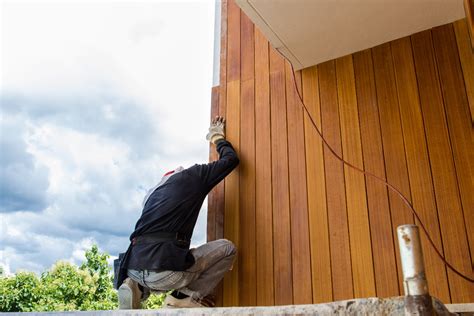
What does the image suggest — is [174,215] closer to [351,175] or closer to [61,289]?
[351,175]

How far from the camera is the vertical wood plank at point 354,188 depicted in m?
2.26

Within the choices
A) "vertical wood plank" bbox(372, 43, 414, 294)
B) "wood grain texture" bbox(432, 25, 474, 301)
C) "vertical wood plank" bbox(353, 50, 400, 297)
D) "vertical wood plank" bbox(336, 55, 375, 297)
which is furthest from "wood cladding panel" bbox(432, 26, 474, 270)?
"vertical wood plank" bbox(336, 55, 375, 297)

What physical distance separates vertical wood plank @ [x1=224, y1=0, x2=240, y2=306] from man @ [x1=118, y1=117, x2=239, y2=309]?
15cm

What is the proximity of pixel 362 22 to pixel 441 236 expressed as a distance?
4.06ft

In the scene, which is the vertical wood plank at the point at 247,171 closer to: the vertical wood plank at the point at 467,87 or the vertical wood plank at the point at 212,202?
the vertical wood plank at the point at 212,202

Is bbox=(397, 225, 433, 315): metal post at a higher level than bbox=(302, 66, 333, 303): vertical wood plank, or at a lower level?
lower

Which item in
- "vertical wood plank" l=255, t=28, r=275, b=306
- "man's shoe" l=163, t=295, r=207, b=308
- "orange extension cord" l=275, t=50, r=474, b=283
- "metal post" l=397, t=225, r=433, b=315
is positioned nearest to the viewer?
"metal post" l=397, t=225, r=433, b=315

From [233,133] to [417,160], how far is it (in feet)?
4.15

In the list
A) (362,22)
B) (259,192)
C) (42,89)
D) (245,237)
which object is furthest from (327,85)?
(42,89)

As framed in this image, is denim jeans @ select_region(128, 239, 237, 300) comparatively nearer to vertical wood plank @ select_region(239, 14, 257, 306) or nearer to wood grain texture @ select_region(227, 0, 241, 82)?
vertical wood plank @ select_region(239, 14, 257, 306)

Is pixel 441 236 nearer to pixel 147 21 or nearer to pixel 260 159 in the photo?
pixel 260 159

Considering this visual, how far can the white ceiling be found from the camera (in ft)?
7.46

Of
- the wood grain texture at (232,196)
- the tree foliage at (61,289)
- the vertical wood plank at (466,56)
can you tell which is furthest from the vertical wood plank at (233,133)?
the tree foliage at (61,289)

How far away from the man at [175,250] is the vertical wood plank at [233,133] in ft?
0.49
